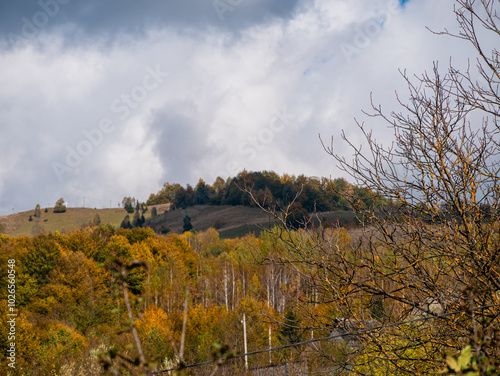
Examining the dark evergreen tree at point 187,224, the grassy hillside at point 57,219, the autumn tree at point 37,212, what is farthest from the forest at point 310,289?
the autumn tree at point 37,212

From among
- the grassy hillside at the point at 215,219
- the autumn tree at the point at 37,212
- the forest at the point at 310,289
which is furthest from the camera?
the autumn tree at the point at 37,212

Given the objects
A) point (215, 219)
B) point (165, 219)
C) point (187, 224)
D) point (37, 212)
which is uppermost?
point (37, 212)

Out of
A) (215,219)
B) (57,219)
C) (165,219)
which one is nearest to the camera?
(215,219)

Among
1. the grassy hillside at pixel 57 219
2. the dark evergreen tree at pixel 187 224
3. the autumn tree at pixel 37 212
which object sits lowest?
the dark evergreen tree at pixel 187 224

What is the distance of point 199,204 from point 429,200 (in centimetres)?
13086

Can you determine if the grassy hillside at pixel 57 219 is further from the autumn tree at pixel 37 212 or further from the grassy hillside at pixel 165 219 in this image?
the autumn tree at pixel 37 212

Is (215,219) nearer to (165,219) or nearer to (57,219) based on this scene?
(165,219)

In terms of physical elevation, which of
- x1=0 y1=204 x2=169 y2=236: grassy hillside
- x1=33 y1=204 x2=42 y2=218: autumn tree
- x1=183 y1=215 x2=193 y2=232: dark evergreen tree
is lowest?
x1=183 y1=215 x2=193 y2=232: dark evergreen tree

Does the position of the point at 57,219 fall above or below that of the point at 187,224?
above

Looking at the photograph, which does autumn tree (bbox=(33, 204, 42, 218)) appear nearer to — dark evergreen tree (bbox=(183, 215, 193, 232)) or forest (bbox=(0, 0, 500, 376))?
dark evergreen tree (bbox=(183, 215, 193, 232))

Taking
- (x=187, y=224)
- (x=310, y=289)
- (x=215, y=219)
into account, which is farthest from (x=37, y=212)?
(x=310, y=289)

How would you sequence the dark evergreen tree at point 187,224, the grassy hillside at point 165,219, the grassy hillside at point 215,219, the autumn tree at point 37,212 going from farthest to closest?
1. the autumn tree at point 37,212
2. the dark evergreen tree at point 187,224
3. the grassy hillside at point 165,219
4. the grassy hillside at point 215,219

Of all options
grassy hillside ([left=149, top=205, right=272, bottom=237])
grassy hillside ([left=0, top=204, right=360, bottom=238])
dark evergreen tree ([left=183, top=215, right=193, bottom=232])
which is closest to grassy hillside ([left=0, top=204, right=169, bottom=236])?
grassy hillside ([left=0, top=204, right=360, bottom=238])

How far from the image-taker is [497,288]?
4180mm
